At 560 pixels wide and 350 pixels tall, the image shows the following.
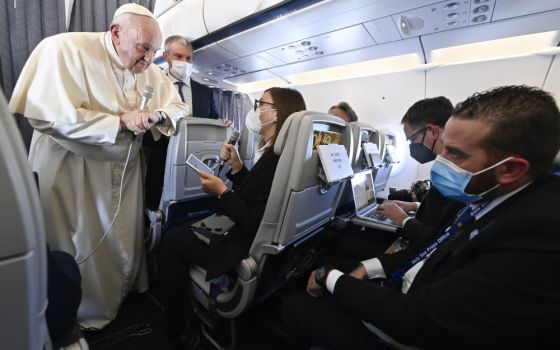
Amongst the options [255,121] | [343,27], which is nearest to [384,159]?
[343,27]

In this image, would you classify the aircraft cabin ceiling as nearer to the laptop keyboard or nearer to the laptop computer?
the laptop computer

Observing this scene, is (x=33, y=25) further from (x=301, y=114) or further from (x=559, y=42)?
(x=559, y=42)

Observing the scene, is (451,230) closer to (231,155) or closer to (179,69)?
(231,155)

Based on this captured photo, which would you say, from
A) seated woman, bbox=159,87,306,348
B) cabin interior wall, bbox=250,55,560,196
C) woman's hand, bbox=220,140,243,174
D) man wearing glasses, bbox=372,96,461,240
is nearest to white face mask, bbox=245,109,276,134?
seated woman, bbox=159,87,306,348

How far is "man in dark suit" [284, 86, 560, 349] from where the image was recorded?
0.62 m

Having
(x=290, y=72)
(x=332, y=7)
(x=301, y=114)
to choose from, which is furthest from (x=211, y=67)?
(x=301, y=114)

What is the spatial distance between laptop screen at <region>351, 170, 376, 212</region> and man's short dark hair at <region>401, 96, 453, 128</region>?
539 mm

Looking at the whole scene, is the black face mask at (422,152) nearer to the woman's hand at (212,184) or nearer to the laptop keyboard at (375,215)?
the laptop keyboard at (375,215)

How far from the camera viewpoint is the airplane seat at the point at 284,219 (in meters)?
1.11

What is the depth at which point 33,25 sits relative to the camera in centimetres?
177

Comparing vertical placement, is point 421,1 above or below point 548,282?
above

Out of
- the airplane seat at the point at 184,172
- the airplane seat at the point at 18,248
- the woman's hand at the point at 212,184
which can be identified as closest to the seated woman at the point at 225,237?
the woman's hand at the point at 212,184

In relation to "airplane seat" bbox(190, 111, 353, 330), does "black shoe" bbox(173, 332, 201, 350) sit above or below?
below

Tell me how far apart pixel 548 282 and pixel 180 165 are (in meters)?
1.74
